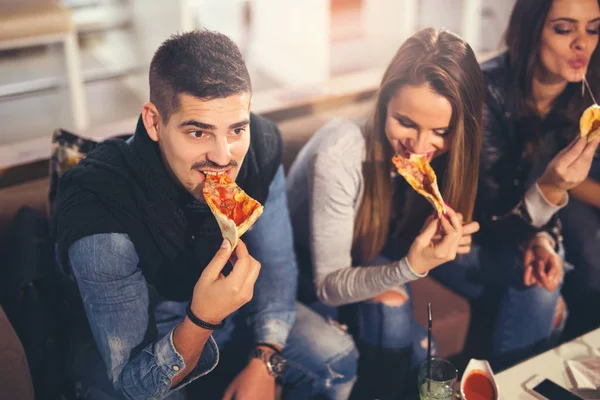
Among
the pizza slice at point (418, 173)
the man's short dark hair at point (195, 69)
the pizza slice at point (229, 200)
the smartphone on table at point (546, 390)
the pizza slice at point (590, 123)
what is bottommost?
the smartphone on table at point (546, 390)

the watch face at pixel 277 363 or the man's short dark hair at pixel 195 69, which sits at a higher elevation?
the man's short dark hair at pixel 195 69

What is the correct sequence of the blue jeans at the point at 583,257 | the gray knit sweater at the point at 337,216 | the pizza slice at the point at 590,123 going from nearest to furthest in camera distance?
the pizza slice at the point at 590,123 → the gray knit sweater at the point at 337,216 → the blue jeans at the point at 583,257

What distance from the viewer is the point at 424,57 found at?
1549 mm

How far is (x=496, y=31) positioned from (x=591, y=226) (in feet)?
10.5

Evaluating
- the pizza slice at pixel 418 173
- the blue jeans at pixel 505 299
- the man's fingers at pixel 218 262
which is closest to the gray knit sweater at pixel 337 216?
the pizza slice at pixel 418 173

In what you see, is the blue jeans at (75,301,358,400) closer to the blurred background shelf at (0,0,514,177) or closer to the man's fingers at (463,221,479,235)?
the man's fingers at (463,221,479,235)

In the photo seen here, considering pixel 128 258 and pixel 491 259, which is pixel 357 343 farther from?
pixel 128 258

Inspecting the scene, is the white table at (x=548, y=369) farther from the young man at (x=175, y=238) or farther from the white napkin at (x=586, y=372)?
the young man at (x=175, y=238)

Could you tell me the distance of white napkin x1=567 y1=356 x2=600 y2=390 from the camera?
1571 mm

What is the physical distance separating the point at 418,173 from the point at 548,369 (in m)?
0.55

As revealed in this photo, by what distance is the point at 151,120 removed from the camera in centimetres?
142

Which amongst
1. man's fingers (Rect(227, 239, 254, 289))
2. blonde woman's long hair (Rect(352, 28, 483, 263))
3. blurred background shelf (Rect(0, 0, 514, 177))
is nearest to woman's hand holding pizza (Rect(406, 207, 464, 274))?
blonde woman's long hair (Rect(352, 28, 483, 263))

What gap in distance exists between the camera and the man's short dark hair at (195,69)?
1332mm

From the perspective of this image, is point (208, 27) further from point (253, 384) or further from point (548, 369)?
point (548, 369)
